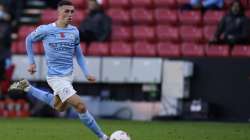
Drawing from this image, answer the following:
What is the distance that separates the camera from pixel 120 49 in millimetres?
19719

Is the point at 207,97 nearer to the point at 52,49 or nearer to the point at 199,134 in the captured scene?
the point at 199,134

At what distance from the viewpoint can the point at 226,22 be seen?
19391mm

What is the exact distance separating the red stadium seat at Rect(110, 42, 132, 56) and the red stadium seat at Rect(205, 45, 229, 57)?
1.87 metres

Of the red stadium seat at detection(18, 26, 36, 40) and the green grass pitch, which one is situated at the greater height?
the red stadium seat at detection(18, 26, 36, 40)

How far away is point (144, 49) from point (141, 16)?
4.96 ft

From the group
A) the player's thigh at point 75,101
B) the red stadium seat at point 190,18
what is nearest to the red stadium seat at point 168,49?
the red stadium seat at point 190,18

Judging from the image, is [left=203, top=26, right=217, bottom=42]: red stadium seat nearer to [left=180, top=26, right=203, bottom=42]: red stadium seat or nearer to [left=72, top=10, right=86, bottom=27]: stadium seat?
[left=180, top=26, right=203, bottom=42]: red stadium seat

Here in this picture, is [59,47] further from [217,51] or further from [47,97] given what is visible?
Result: [217,51]

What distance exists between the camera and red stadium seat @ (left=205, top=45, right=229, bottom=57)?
62.2 ft

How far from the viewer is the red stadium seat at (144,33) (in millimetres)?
20203

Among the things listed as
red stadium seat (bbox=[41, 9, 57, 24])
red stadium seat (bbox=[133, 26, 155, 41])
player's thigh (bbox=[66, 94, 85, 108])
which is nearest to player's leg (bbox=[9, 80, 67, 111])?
player's thigh (bbox=[66, 94, 85, 108])

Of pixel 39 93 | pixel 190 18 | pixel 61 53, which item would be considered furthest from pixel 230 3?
pixel 61 53

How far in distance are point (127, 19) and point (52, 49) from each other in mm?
9107

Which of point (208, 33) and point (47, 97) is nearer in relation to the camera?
point (47, 97)
